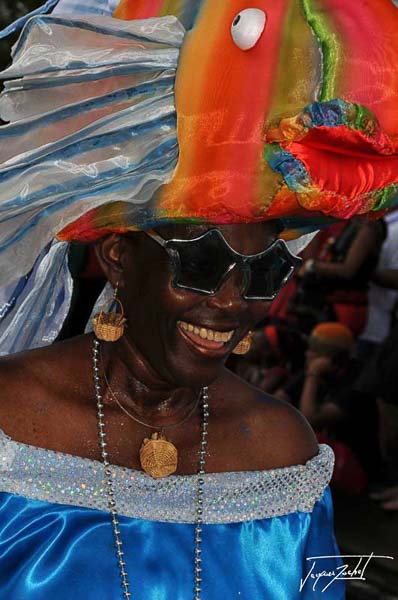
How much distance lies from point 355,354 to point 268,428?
4.13 metres

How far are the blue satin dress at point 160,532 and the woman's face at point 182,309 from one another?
0.98 feet

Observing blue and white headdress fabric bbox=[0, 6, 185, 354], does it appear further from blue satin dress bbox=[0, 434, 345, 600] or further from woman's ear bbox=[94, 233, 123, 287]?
blue satin dress bbox=[0, 434, 345, 600]

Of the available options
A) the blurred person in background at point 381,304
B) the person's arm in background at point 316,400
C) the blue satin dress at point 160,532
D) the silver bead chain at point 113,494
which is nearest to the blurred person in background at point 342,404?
the person's arm in background at point 316,400

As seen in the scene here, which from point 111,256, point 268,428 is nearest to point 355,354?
point 268,428

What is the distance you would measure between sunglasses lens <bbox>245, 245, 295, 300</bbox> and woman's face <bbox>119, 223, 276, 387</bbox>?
0.08ft

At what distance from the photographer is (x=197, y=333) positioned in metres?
2.56

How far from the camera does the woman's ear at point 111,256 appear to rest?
8.69 ft

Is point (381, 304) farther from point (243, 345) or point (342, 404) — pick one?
point (243, 345)

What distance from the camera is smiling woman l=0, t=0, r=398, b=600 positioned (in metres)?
2.33

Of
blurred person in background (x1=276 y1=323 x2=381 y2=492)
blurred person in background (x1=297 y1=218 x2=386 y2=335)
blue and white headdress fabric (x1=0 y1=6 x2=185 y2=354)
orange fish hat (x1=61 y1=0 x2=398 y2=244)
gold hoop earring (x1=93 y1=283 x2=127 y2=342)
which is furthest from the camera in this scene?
blurred person in background (x1=276 y1=323 x2=381 y2=492)

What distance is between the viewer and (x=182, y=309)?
8.30ft

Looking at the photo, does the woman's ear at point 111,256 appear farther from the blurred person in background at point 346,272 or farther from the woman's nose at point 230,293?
the blurred person in background at point 346,272

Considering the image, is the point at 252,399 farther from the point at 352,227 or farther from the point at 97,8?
the point at 352,227

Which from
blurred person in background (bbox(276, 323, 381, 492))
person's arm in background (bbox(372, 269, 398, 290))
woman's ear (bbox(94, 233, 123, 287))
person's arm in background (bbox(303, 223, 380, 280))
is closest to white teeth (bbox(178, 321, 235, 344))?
woman's ear (bbox(94, 233, 123, 287))
